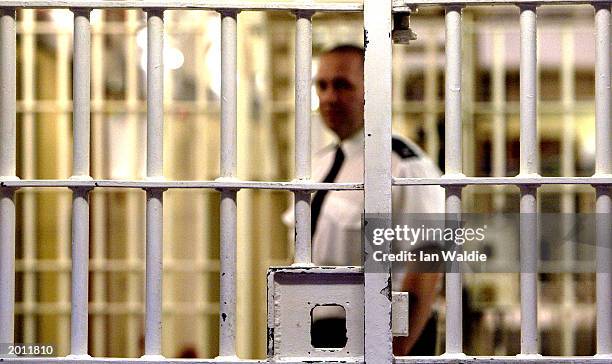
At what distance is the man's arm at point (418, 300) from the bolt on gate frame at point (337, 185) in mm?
960

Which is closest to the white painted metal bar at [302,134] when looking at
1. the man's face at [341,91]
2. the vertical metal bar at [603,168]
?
the vertical metal bar at [603,168]

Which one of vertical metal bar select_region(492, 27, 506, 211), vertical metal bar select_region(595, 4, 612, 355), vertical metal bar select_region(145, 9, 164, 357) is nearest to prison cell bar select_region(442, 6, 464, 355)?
vertical metal bar select_region(595, 4, 612, 355)

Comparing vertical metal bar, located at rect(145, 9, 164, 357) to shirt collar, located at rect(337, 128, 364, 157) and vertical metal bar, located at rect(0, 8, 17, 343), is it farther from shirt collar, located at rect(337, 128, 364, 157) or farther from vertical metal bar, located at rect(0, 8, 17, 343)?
shirt collar, located at rect(337, 128, 364, 157)

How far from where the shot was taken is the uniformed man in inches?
109

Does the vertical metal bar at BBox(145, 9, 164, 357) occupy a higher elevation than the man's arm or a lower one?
higher

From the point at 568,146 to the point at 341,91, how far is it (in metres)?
1.57

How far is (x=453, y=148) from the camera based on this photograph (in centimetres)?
182

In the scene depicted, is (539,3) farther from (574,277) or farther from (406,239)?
(574,277)

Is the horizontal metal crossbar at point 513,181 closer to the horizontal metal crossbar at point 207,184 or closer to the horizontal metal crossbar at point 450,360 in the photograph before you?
the horizontal metal crossbar at point 207,184

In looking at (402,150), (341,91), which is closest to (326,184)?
(402,150)

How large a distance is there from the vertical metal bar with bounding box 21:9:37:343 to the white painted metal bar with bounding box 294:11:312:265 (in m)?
2.49

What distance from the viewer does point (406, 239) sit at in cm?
184

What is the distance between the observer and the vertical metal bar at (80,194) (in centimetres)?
183

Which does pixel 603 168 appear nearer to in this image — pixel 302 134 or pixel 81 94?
pixel 302 134
